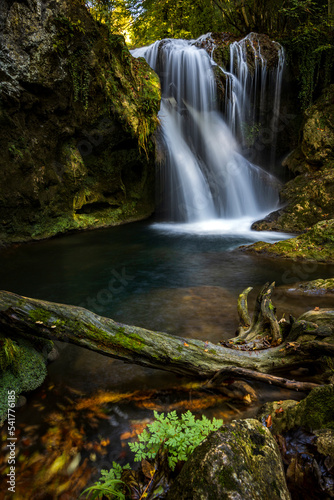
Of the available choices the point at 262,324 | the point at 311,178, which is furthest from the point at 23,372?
the point at 311,178

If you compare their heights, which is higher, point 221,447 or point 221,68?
point 221,68

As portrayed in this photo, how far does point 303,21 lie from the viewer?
13164 mm

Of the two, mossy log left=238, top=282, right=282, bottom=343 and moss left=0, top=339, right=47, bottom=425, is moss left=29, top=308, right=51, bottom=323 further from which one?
mossy log left=238, top=282, right=282, bottom=343

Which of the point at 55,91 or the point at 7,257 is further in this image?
the point at 55,91

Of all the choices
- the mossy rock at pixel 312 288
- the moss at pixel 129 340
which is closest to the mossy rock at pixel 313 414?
the moss at pixel 129 340

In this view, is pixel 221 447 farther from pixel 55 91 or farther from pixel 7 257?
pixel 55 91

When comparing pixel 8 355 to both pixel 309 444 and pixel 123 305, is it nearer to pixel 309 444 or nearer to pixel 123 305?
pixel 123 305

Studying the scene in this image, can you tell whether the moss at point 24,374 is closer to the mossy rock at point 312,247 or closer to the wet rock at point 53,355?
the wet rock at point 53,355

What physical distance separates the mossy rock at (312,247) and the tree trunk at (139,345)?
13.0 feet

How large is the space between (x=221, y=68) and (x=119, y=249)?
9.42 m

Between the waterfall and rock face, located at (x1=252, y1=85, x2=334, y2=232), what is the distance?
136 cm

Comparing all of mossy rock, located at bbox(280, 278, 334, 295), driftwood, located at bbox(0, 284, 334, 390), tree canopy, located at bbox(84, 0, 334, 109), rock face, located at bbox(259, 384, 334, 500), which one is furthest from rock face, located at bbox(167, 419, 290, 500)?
tree canopy, located at bbox(84, 0, 334, 109)

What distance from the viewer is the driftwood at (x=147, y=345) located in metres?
2.62

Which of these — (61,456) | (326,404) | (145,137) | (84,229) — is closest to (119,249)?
(84,229)
